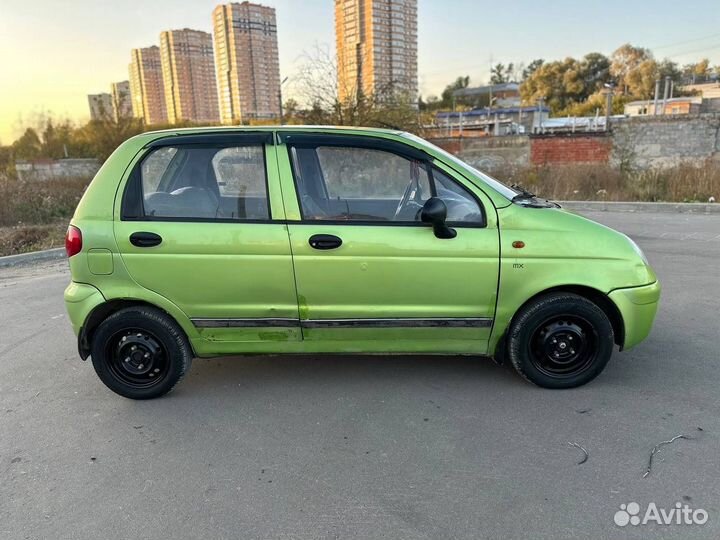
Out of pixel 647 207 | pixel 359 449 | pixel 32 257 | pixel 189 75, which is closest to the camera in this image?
pixel 359 449

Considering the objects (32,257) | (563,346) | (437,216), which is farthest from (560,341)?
(32,257)

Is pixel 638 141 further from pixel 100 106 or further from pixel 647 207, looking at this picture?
pixel 100 106

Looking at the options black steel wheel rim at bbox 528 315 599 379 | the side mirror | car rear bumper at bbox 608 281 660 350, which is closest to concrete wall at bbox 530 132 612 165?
car rear bumper at bbox 608 281 660 350

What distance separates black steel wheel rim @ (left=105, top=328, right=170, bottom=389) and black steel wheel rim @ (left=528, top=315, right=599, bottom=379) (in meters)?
2.59

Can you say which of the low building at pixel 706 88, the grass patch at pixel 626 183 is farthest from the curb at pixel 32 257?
the low building at pixel 706 88

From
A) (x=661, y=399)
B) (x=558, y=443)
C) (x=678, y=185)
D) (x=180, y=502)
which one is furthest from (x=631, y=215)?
(x=180, y=502)

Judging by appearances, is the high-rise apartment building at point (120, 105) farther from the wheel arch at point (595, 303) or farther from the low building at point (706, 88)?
the low building at point (706, 88)

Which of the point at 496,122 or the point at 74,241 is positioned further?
the point at 496,122

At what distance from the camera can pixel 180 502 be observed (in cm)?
253

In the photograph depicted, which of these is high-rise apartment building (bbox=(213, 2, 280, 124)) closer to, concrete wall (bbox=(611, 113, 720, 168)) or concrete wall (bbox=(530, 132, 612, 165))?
concrete wall (bbox=(530, 132, 612, 165))

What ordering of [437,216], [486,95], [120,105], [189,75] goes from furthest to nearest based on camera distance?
1. [486,95]
2. [189,75]
3. [120,105]
4. [437,216]

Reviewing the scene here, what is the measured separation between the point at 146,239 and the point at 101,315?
0.68 metres

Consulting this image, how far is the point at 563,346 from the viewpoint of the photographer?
3461 mm

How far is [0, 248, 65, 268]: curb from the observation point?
343 inches
